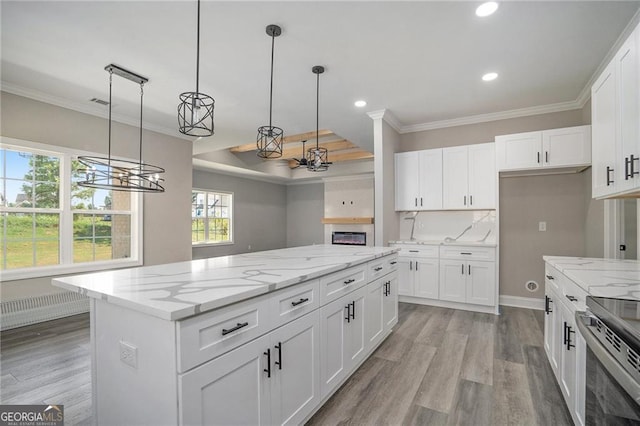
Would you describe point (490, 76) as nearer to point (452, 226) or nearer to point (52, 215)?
point (452, 226)

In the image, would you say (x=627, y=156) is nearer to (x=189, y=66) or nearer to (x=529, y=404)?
(x=529, y=404)

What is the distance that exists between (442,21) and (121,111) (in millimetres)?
4116

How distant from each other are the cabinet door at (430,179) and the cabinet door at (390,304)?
1729mm

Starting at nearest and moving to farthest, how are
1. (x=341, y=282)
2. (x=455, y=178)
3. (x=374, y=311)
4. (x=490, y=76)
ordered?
(x=341, y=282) → (x=374, y=311) → (x=490, y=76) → (x=455, y=178)

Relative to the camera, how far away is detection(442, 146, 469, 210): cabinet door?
167 inches

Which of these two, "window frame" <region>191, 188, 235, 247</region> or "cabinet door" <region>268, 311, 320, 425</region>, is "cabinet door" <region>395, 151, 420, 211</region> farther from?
"window frame" <region>191, 188, 235, 247</region>

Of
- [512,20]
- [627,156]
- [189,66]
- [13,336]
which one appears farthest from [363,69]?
[13,336]

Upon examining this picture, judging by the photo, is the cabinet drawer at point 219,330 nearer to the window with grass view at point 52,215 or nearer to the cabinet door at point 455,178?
the cabinet door at point 455,178

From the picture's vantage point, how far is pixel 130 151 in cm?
450

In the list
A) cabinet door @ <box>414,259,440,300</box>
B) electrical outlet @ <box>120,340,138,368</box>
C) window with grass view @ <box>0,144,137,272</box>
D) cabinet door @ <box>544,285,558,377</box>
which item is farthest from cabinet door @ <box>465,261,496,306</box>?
window with grass view @ <box>0,144,137,272</box>

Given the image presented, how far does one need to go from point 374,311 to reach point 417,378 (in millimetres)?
585

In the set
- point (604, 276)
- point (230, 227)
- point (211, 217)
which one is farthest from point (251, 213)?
point (604, 276)

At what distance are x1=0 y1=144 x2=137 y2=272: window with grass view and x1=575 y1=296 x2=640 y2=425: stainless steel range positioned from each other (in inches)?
196

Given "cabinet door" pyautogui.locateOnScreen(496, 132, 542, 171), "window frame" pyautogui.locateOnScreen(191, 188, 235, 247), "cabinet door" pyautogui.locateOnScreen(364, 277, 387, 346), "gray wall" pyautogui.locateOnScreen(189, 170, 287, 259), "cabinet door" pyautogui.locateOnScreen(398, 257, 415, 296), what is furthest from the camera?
"gray wall" pyautogui.locateOnScreen(189, 170, 287, 259)
